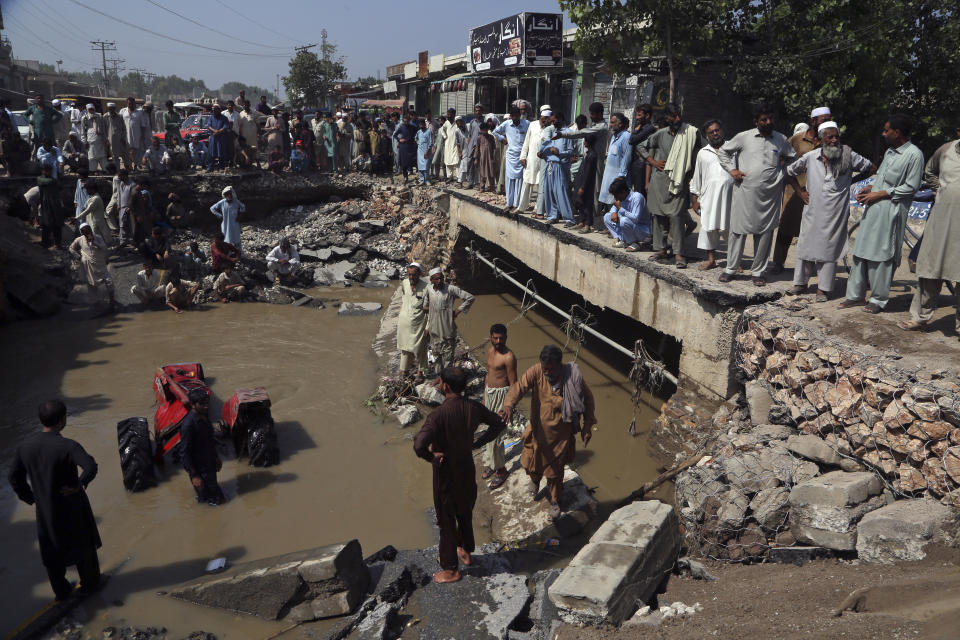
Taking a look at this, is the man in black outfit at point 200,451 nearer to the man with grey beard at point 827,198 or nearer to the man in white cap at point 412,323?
the man in white cap at point 412,323

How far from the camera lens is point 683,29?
12656 mm

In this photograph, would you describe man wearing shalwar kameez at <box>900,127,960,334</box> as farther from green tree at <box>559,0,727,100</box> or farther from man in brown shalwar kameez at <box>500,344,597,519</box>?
green tree at <box>559,0,727,100</box>

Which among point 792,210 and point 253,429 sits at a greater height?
point 792,210

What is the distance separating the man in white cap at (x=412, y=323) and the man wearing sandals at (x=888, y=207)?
15.0 ft

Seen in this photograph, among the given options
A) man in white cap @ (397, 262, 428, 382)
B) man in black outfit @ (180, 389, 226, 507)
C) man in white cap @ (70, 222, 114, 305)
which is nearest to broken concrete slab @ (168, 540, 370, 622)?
man in black outfit @ (180, 389, 226, 507)

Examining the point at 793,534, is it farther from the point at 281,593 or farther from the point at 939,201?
the point at 281,593

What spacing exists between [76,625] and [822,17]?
15632mm

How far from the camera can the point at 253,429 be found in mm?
6922

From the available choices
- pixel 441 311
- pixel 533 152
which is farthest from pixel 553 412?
pixel 533 152

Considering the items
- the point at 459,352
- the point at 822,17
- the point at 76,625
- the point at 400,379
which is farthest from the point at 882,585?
the point at 822,17

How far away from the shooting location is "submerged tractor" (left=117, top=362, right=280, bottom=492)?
6.42 m

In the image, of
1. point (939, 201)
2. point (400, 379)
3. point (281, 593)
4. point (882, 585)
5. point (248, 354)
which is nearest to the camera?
point (882, 585)

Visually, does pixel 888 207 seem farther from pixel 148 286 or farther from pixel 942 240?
pixel 148 286

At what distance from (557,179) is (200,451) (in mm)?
5933
